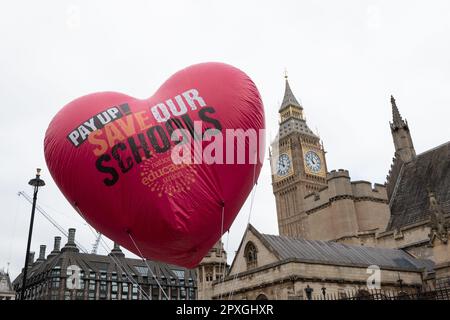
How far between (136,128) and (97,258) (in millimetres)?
99842

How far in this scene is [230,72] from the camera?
11.8 metres

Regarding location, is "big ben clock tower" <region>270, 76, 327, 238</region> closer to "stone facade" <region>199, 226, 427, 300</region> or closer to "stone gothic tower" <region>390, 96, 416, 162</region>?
"stone gothic tower" <region>390, 96, 416, 162</region>

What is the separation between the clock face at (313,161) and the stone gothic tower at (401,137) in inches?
1854

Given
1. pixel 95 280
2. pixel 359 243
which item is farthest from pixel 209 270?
pixel 95 280

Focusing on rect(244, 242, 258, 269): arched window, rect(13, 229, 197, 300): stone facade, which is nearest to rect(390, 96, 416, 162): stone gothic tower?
rect(244, 242, 258, 269): arched window

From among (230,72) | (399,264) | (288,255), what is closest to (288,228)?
(399,264)

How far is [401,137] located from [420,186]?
37.0ft

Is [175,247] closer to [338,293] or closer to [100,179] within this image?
[100,179]

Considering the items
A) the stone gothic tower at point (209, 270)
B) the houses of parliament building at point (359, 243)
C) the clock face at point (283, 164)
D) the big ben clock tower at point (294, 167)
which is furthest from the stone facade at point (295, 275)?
the clock face at point (283, 164)

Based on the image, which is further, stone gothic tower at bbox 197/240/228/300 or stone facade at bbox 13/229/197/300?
stone facade at bbox 13/229/197/300

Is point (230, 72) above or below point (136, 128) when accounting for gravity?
above

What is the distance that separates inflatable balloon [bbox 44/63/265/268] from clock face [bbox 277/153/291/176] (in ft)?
316

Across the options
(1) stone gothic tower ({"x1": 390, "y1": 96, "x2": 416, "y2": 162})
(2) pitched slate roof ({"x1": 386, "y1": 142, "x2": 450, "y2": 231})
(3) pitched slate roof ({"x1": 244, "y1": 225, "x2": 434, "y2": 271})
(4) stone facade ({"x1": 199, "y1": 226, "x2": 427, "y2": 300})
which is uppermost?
(1) stone gothic tower ({"x1": 390, "y1": 96, "x2": 416, "y2": 162})

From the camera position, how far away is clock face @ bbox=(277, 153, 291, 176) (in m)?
107
